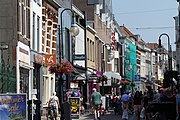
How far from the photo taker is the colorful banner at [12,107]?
46.7 feet

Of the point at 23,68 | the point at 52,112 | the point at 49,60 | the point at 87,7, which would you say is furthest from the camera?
the point at 87,7

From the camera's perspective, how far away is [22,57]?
31.2 metres

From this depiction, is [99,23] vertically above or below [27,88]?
above

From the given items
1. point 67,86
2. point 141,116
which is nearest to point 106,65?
point 67,86

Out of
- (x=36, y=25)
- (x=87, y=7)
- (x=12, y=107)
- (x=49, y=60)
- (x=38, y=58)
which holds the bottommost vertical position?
(x=12, y=107)

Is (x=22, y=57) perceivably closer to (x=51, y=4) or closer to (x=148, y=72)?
(x=51, y=4)

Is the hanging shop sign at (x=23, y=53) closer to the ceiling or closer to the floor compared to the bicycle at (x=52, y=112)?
closer to the ceiling

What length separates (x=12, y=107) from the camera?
14836mm

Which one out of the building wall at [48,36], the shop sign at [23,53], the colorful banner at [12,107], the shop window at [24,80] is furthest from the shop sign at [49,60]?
the colorful banner at [12,107]

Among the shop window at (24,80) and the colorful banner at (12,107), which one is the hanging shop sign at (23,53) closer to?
the shop window at (24,80)

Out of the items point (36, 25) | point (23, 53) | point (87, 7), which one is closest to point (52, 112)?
point (23, 53)

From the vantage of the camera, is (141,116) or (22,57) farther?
(22,57)

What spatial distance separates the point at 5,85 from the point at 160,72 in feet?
495

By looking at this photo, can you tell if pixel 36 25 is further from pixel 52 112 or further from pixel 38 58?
pixel 52 112
